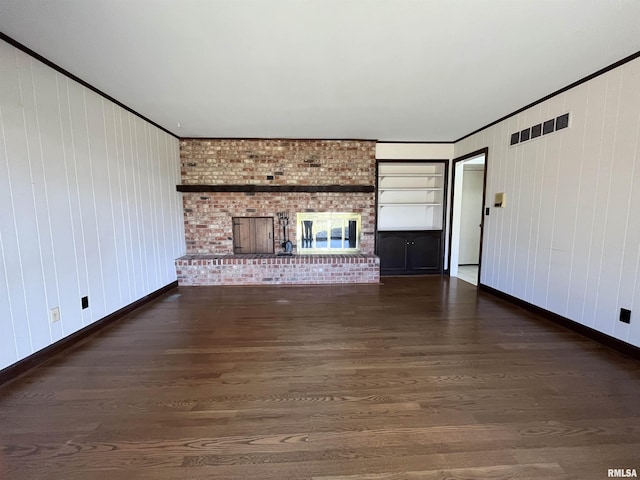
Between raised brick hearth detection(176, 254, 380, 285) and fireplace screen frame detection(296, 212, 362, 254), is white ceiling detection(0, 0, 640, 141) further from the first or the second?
raised brick hearth detection(176, 254, 380, 285)

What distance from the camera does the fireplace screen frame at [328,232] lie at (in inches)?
191

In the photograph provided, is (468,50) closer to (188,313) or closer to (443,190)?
(443,190)

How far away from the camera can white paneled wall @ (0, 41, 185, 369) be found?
1900 millimetres

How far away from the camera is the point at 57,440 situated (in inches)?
54.1

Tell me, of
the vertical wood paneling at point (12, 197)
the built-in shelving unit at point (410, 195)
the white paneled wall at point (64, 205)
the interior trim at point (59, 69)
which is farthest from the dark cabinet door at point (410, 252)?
the vertical wood paneling at point (12, 197)

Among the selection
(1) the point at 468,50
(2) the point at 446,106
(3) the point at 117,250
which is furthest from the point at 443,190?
(3) the point at 117,250

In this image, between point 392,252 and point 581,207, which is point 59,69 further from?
point 581,207

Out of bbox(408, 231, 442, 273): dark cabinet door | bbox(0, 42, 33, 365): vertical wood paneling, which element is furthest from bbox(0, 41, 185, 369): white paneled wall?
bbox(408, 231, 442, 273): dark cabinet door

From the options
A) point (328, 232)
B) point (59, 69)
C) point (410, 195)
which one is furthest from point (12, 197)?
point (410, 195)

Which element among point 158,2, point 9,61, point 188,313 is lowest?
point 188,313

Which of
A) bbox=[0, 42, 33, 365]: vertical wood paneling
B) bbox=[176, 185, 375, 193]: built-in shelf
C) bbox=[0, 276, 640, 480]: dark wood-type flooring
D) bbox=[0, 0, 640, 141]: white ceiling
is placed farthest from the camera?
bbox=[176, 185, 375, 193]: built-in shelf

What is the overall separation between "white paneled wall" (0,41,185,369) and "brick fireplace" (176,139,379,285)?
1019 mm

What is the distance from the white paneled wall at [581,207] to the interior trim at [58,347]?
4.77 meters

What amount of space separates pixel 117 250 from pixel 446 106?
4.17 meters
